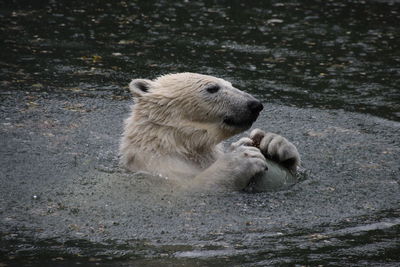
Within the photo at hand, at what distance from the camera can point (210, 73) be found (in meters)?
9.16

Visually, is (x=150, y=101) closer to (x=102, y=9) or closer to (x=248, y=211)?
(x=248, y=211)

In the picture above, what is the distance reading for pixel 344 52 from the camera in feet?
33.6

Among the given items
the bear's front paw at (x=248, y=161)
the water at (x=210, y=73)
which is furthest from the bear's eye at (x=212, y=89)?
the water at (x=210, y=73)

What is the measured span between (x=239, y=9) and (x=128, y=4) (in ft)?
5.75

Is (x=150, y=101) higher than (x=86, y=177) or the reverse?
higher

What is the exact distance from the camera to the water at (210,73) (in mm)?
4984

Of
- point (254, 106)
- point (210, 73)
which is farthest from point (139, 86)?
point (210, 73)

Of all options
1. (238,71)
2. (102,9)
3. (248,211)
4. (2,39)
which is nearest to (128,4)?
(102,9)

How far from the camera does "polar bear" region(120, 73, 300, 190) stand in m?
6.12

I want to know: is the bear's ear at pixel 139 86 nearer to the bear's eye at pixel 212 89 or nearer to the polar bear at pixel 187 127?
the polar bear at pixel 187 127

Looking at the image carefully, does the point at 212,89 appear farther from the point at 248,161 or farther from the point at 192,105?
the point at 248,161

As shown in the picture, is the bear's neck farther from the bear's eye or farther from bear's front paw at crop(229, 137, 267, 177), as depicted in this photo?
bear's front paw at crop(229, 137, 267, 177)

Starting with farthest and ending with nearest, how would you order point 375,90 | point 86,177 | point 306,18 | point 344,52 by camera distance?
point 306,18 → point 344,52 → point 375,90 → point 86,177

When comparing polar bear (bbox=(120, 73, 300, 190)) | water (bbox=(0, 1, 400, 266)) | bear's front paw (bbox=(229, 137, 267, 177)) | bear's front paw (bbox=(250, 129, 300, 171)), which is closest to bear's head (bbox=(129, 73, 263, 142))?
polar bear (bbox=(120, 73, 300, 190))
